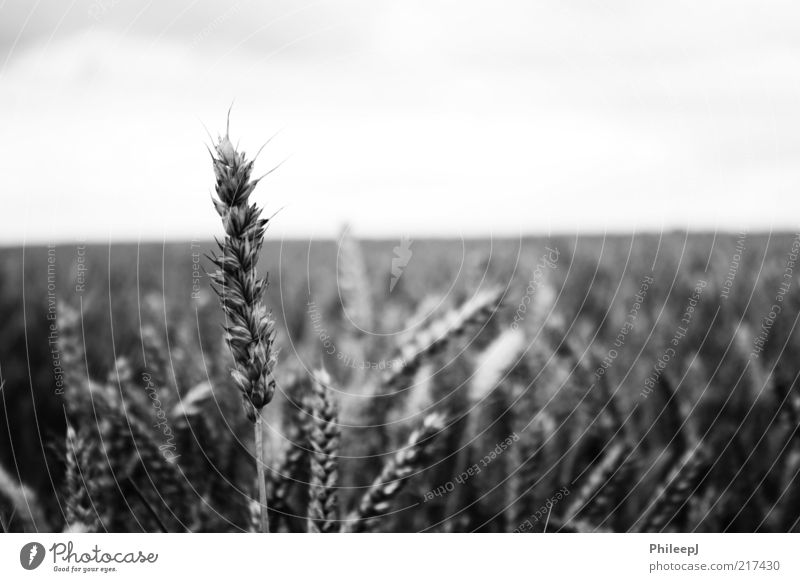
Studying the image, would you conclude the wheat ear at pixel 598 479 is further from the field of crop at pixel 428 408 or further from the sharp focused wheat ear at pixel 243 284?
the sharp focused wheat ear at pixel 243 284
